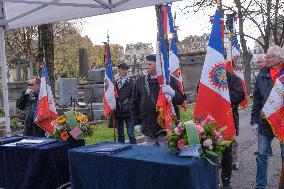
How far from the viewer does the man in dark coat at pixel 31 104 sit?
6980mm

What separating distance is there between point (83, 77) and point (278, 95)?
82.7 ft

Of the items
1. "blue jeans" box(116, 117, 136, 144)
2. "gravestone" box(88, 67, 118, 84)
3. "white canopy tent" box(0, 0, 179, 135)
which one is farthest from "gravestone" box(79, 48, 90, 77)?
"white canopy tent" box(0, 0, 179, 135)

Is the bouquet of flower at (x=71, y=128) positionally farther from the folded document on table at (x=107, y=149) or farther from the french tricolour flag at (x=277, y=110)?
the french tricolour flag at (x=277, y=110)

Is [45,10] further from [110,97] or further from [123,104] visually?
[123,104]

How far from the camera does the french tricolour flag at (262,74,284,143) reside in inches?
204

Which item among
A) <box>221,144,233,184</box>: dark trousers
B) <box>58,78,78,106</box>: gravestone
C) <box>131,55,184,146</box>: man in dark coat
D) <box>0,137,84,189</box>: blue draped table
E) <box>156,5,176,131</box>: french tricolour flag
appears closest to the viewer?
<box>0,137,84,189</box>: blue draped table

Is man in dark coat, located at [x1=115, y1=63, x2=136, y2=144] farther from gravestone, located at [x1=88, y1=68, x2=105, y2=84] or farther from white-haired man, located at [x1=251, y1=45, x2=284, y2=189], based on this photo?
gravestone, located at [x1=88, y1=68, x2=105, y2=84]

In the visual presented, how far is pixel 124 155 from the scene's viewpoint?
4.08m

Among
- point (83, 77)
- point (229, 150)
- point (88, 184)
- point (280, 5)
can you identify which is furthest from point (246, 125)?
point (83, 77)

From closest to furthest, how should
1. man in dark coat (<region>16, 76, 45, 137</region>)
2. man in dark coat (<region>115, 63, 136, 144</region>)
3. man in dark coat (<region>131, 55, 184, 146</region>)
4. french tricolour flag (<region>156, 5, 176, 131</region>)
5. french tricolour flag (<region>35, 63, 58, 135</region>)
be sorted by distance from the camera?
french tricolour flag (<region>156, 5, 176, 131</region>) < man in dark coat (<region>131, 55, 184, 146</region>) < french tricolour flag (<region>35, 63, 58, 135</region>) < man in dark coat (<region>16, 76, 45, 137</region>) < man in dark coat (<region>115, 63, 136, 144</region>)

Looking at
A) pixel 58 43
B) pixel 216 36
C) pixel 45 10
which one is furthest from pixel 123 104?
pixel 58 43

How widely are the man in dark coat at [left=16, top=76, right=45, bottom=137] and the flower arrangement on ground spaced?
3757mm

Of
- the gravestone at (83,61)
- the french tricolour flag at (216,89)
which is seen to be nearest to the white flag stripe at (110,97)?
the french tricolour flag at (216,89)

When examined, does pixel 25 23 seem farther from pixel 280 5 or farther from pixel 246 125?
pixel 280 5
